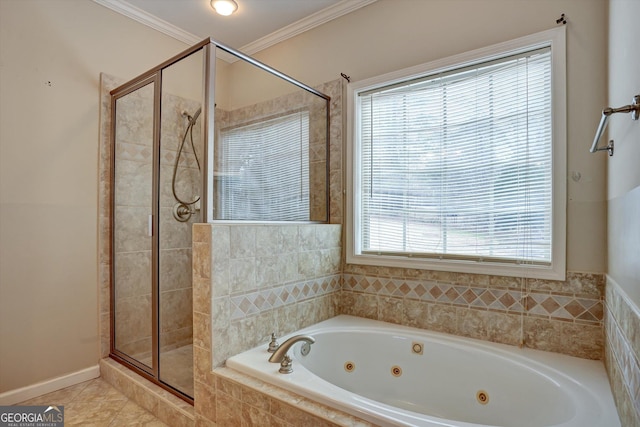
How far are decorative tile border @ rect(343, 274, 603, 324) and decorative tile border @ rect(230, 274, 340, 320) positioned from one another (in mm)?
214

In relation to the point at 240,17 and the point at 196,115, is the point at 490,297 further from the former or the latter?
the point at 240,17

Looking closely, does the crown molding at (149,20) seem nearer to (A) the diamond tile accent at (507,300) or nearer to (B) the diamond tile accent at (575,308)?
(A) the diamond tile accent at (507,300)

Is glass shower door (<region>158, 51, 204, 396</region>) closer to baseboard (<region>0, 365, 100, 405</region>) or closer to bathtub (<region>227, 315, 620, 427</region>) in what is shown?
bathtub (<region>227, 315, 620, 427</region>)

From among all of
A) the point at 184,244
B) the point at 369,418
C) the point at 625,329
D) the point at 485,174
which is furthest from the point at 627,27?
the point at 184,244

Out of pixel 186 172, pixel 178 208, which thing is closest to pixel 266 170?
pixel 186 172

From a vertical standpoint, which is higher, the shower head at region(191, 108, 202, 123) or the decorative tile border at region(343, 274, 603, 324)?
the shower head at region(191, 108, 202, 123)

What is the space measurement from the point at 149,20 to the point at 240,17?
69 centimetres

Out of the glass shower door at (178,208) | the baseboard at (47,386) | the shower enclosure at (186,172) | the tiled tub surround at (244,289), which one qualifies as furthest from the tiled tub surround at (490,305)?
the baseboard at (47,386)

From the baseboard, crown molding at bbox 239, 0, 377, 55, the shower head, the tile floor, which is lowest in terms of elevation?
the tile floor

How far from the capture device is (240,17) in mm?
2639

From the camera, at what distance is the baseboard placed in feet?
6.55

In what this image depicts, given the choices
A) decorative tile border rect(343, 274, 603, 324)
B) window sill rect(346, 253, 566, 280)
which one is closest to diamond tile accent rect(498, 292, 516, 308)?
decorative tile border rect(343, 274, 603, 324)

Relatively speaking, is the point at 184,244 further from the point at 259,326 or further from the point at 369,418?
the point at 369,418

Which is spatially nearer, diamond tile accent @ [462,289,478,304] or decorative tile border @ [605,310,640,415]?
decorative tile border @ [605,310,640,415]
